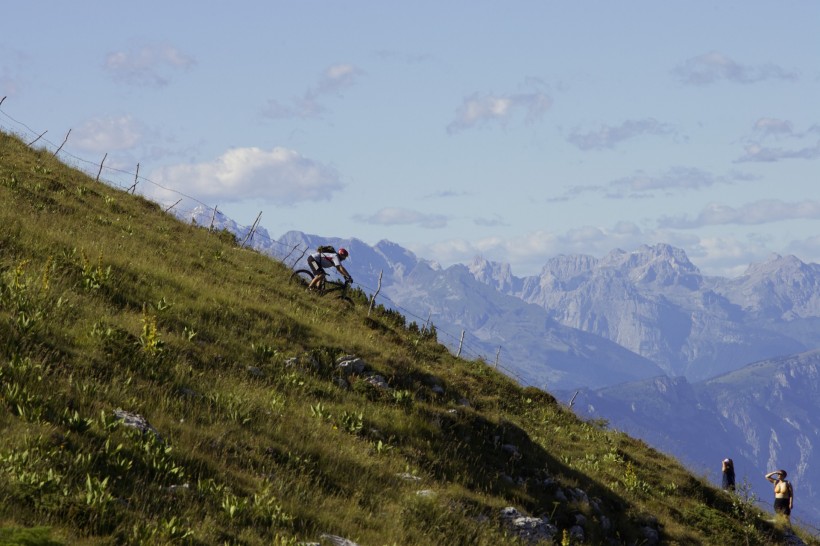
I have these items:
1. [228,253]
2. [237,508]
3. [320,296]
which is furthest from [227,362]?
[228,253]

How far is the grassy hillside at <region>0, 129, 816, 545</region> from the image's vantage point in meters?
8.92

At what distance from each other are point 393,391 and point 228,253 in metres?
16.0

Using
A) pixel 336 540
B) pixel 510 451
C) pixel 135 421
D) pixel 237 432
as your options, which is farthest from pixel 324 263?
pixel 336 540

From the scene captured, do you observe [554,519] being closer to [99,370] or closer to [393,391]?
[393,391]

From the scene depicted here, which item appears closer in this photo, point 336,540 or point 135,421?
point 336,540

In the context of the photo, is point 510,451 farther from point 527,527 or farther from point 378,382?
point 527,527

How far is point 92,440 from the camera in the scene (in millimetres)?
9625

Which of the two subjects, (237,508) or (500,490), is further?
(500,490)

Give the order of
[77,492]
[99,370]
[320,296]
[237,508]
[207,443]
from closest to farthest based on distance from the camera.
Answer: [77,492], [237,508], [207,443], [99,370], [320,296]

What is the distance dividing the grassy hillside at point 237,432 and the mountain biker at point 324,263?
7.12ft

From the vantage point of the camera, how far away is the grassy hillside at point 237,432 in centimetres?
892

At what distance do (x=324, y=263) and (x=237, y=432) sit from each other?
17231mm

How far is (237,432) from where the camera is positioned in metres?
11.8

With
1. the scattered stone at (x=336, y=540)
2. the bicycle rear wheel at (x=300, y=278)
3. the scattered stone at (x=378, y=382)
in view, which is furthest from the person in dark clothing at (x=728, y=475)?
the scattered stone at (x=336, y=540)
